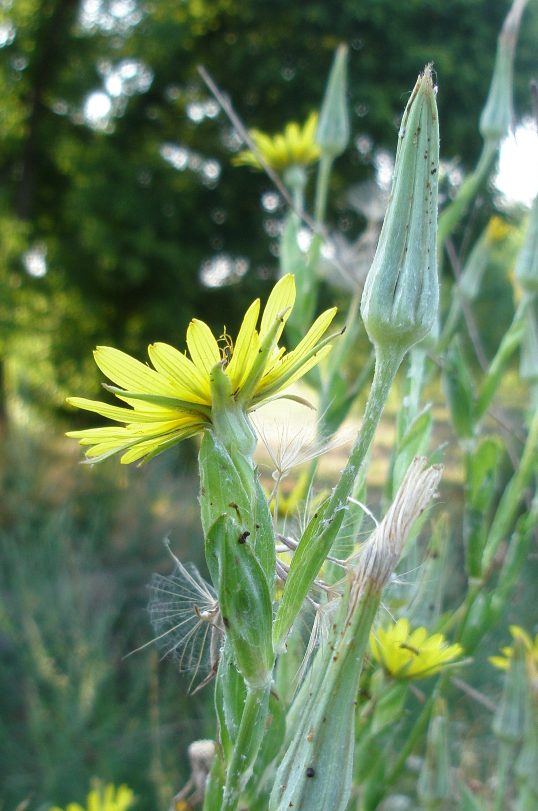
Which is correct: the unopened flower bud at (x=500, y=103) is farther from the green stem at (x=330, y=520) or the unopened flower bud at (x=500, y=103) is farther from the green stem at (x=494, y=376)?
the green stem at (x=330, y=520)

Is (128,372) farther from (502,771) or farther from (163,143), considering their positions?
(163,143)

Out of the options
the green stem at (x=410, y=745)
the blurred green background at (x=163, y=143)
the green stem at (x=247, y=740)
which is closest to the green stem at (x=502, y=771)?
the green stem at (x=410, y=745)

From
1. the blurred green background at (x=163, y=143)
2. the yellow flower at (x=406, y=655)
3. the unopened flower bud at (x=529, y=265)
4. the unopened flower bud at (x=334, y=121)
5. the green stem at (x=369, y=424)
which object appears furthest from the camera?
the blurred green background at (x=163, y=143)

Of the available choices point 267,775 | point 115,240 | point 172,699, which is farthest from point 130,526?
point 267,775

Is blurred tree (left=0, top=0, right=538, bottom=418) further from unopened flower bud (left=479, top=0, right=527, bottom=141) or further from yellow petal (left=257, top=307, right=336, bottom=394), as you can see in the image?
yellow petal (left=257, top=307, right=336, bottom=394)

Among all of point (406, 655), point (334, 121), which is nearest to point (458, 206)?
point (334, 121)

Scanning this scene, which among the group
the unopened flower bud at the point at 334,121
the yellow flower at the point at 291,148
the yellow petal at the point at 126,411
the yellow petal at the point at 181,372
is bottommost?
the yellow petal at the point at 126,411

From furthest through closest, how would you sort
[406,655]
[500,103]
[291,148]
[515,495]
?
[291,148] → [500,103] → [515,495] → [406,655]
